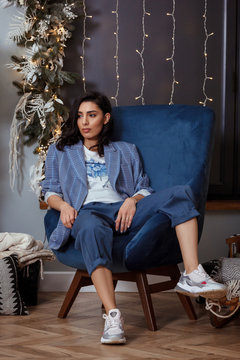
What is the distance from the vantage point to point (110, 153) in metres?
2.79

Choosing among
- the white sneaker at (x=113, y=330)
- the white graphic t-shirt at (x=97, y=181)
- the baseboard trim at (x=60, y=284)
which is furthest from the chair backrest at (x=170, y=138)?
the baseboard trim at (x=60, y=284)

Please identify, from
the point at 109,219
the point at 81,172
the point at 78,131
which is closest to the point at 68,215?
the point at 109,219

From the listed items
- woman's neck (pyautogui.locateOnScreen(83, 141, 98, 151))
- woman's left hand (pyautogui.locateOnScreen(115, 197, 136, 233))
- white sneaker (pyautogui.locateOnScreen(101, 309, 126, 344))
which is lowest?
white sneaker (pyautogui.locateOnScreen(101, 309, 126, 344))

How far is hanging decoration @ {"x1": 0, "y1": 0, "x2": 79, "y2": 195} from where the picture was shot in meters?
3.26

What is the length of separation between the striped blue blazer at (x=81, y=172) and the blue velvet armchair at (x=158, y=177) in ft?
0.27

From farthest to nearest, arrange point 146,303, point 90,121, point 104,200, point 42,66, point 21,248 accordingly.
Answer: point 42,66 → point 21,248 → point 90,121 → point 104,200 → point 146,303

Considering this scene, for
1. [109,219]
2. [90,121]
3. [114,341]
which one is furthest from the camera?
[90,121]

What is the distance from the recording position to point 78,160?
274 cm

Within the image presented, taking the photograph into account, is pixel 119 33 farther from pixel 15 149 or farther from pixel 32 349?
pixel 32 349

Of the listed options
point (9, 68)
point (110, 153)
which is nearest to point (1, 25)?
point (9, 68)

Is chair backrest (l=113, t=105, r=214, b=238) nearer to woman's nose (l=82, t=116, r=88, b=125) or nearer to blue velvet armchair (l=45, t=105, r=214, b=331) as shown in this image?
blue velvet armchair (l=45, t=105, r=214, b=331)

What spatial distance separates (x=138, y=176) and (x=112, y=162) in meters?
0.15

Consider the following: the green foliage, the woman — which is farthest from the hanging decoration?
the woman

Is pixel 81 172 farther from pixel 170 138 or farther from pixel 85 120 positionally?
pixel 170 138
